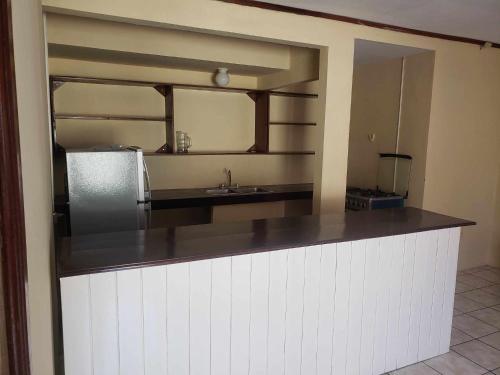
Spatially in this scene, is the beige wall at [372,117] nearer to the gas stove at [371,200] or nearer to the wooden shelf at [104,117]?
the gas stove at [371,200]

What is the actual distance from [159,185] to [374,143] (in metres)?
2.56

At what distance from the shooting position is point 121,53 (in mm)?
3352

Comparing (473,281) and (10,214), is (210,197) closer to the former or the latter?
(473,281)

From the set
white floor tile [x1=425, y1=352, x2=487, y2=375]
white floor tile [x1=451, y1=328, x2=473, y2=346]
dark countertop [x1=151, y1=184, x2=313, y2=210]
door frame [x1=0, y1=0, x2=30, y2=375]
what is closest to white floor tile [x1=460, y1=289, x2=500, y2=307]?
white floor tile [x1=451, y1=328, x2=473, y2=346]

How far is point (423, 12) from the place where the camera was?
3010 millimetres

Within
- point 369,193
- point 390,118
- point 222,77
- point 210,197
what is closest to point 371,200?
point 369,193

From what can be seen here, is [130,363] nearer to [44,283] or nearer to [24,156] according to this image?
[44,283]

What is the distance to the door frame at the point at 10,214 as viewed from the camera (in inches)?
24.3

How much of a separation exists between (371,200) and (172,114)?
2273 mm

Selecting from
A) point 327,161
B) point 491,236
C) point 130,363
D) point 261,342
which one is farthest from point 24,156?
point 491,236

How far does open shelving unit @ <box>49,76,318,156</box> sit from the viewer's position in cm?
365

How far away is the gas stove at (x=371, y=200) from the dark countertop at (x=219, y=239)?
1.11 meters

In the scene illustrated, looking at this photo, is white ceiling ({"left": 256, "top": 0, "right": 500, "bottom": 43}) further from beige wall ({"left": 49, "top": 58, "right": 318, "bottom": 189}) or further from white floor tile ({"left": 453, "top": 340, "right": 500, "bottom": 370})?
white floor tile ({"left": 453, "top": 340, "right": 500, "bottom": 370})

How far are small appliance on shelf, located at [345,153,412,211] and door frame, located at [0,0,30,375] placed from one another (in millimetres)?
3554
